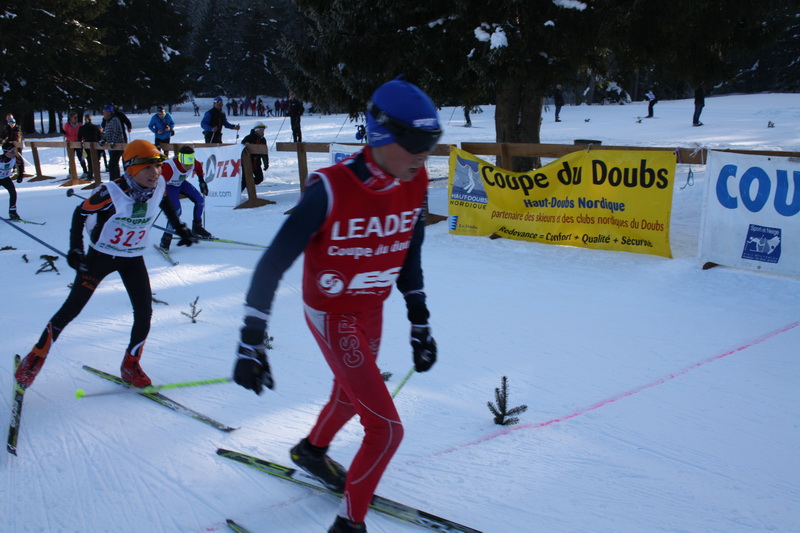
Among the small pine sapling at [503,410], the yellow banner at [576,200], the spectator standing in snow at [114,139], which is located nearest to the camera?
the small pine sapling at [503,410]

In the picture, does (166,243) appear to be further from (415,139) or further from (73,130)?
(73,130)

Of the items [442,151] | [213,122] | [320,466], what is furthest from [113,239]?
[213,122]

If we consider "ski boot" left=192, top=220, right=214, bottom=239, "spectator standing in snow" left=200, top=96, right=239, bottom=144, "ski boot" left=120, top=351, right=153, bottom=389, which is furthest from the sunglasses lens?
"spectator standing in snow" left=200, top=96, right=239, bottom=144

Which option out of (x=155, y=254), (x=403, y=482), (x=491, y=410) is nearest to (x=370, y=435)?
(x=403, y=482)

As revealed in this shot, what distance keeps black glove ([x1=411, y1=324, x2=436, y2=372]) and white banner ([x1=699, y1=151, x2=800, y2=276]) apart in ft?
17.4

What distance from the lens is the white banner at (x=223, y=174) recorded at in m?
12.9

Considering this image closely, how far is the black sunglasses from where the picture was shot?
7.34 ft

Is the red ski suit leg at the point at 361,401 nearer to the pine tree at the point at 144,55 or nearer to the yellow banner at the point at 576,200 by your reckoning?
the yellow banner at the point at 576,200

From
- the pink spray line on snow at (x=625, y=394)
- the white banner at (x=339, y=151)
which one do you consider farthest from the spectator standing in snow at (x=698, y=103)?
the pink spray line on snow at (x=625, y=394)

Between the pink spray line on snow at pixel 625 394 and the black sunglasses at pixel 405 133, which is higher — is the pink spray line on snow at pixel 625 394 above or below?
below

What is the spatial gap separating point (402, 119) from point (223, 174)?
38.2ft

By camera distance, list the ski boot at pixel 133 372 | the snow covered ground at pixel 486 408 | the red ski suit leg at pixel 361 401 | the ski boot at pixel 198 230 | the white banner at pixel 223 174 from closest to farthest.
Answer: the red ski suit leg at pixel 361 401 < the snow covered ground at pixel 486 408 < the ski boot at pixel 133 372 < the ski boot at pixel 198 230 < the white banner at pixel 223 174

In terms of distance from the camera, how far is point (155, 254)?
9195mm

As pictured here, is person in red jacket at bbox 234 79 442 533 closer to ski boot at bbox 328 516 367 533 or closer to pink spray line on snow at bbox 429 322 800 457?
ski boot at bbox 328 516 367 533
